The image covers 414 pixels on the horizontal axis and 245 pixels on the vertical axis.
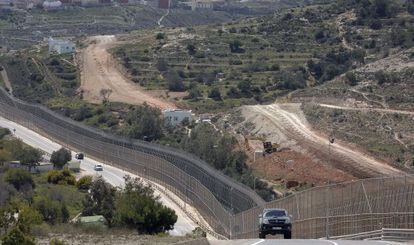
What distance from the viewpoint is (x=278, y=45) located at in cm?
14325

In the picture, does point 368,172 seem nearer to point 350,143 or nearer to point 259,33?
point 350,143

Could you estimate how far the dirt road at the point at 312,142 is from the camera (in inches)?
3095

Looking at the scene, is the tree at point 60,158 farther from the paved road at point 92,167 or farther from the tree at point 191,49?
the tree at point 191,49

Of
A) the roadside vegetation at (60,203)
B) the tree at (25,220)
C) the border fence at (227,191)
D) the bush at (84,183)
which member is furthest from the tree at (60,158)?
the tree at (25,220)

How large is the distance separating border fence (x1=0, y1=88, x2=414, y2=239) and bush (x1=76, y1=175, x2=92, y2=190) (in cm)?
556

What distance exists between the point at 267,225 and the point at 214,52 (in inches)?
3710

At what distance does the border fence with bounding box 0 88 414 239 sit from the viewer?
50.4 metres

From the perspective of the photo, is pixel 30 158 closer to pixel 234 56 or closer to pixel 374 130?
pixel 374 130

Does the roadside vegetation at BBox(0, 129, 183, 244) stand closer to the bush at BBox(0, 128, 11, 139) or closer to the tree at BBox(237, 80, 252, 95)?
the bush at BBox(0, 128, 11, 139)

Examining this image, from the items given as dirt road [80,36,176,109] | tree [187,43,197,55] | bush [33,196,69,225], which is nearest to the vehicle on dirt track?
dirt road [80,36,176,109]

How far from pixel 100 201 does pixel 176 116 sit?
37.4 m

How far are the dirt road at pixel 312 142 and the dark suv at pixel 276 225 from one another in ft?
65.7

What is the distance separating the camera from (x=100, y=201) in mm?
79188

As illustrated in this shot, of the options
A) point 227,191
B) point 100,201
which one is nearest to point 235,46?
point 227,191
